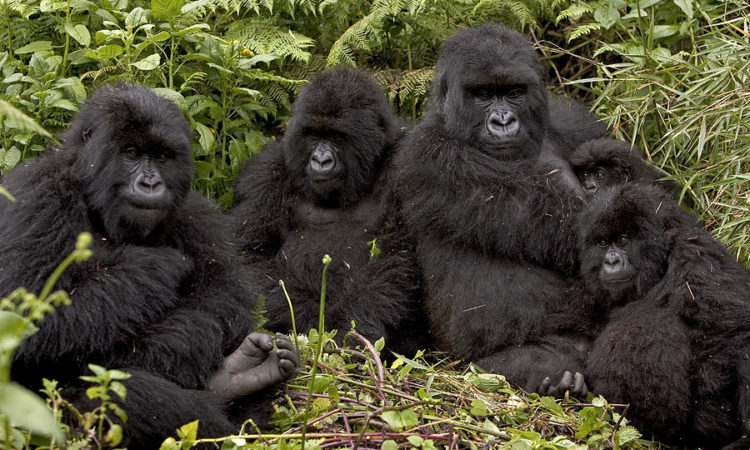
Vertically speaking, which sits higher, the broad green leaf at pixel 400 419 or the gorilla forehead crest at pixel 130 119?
the gorilla forehead crest at pixel 130 119

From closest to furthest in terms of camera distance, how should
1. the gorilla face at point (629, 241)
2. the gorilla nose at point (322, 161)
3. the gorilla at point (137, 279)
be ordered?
the gorilla at point (137, 279) < the gorilla face at point (629, 241) < the gorilla nose at point (322, 161)

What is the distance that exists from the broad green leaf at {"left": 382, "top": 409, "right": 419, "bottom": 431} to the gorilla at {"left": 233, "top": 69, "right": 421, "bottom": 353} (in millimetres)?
1320

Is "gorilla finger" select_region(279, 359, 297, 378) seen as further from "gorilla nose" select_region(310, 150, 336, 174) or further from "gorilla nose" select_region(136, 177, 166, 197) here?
"gorilla nose" select_region(310, 150, 336, 174)

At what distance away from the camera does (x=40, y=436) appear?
290 centimetres

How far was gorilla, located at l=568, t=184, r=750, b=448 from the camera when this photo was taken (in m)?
3.79

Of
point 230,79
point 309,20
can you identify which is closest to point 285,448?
point 230,79

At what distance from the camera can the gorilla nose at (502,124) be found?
464 cm

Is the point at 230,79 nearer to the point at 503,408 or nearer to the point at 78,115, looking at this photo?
the point at 78,115

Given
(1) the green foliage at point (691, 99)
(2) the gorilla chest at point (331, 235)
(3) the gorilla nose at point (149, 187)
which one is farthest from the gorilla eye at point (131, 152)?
(1) the green foliage at point (691, 99)

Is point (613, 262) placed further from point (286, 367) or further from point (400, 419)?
point (286, 367)

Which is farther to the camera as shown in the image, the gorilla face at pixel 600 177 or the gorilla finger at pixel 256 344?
A: the gorilla face at pixel 600 177

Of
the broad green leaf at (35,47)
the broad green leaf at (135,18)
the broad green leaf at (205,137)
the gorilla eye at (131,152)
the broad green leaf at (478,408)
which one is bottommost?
the broad green leaf at (478,408)

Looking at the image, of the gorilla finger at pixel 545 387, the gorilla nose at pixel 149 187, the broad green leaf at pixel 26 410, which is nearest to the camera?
the broad green leaf at pixel 26 410

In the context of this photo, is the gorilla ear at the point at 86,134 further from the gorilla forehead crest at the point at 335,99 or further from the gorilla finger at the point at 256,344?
the gorilla forehead crest at the point at 335,99
